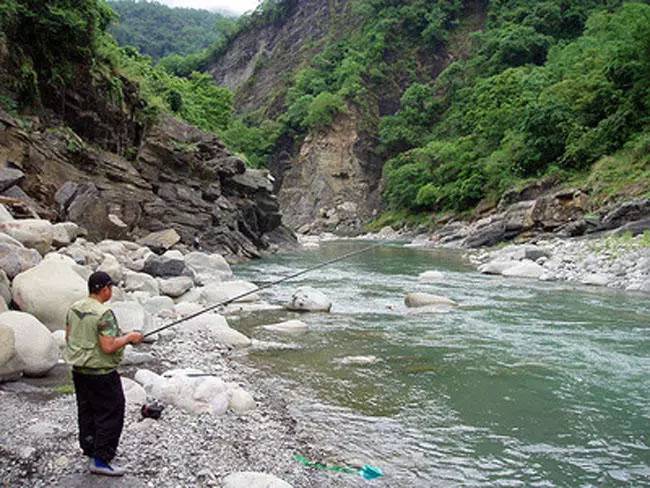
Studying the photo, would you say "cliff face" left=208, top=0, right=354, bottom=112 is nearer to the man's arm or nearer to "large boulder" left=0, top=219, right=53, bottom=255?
"large boulder" left=0, top=219, right=53, bottom=255

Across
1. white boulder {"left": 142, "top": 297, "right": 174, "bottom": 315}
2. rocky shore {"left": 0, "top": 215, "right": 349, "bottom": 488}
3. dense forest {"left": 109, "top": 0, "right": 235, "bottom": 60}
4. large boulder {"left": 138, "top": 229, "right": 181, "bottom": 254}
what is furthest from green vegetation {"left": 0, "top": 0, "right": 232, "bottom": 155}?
dense forest {"left": 109, "top": 0, "right": 235, "bottom": 60}

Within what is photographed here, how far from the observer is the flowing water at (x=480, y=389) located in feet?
14.2

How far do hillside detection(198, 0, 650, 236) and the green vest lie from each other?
23311 mm

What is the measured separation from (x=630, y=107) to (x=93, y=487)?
3078 centimetres

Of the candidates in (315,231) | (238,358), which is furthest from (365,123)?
(238,358)

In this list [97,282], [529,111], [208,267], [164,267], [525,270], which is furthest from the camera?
[529,111]

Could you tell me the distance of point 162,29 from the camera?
109m

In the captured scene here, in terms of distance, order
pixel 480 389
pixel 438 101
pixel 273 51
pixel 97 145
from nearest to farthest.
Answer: pixel 480 389, pixel 97 145, pixel 438 101, pixel 273 51

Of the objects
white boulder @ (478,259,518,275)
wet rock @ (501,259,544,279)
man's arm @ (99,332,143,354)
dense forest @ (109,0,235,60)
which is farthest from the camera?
dense forest @ (109,0,235,60)

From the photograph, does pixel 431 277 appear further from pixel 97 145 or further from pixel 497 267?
pixel 97 145

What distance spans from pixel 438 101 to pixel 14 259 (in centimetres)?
6237

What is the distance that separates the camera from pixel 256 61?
89938mm

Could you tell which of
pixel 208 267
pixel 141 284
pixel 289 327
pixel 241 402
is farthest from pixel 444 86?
pixel 241 402

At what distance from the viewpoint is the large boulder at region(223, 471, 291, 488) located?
11.6 feet
